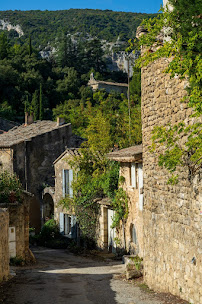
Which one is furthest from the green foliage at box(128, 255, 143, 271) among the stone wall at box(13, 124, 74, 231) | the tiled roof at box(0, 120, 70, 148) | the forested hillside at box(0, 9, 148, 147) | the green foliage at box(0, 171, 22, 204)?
the tiled roof at box(0, 120, 70, 148)

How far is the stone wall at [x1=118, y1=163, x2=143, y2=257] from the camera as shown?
17344 mm

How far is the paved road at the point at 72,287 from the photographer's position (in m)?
10.3

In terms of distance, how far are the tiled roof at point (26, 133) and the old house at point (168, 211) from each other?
1845 centimetres

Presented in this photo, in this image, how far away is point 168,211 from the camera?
9.68 m

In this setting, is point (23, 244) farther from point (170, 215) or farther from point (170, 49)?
point (170, 49)

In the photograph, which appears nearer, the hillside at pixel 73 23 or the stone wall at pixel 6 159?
the stone wall at pixel 6 159

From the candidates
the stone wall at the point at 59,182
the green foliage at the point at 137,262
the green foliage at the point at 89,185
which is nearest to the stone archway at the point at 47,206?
the stone wall at the point at 59,182

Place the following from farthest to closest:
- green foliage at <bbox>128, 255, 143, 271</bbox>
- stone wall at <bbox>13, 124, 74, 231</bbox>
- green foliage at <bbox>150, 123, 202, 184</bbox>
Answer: stone wall at <bbox>13, 124, 74, 231</bbox>
green foliage at <bbox>128, 255, 143, 271</bbox>
green foliage at <bbox>150, 123, 202, 184</bbox>

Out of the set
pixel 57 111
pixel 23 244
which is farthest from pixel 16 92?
pixel 23 244

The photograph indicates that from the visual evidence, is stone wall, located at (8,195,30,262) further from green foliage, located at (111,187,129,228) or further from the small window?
the small window

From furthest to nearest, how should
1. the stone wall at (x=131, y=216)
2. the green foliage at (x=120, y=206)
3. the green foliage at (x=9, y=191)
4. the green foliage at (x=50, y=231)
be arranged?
1. the green foliage at (x=50, y=231)
2. the green foliage at (x=120, y=206)
3. the green foliage at (x=9, y=191)
4. the stone wall at (x=131, y=216)

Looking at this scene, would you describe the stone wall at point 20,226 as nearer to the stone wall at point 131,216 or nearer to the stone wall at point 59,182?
the stone wall at point 131,216

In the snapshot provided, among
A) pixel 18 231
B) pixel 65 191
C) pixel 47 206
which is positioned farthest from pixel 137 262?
pixel 47 206

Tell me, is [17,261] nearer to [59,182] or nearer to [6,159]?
[59,182]
